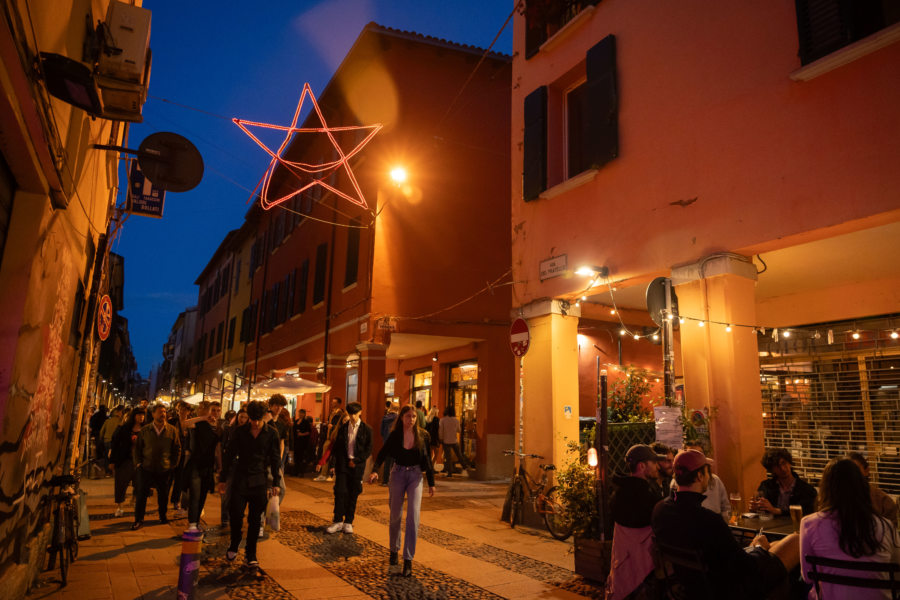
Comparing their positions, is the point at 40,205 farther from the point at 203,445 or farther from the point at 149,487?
the point at 149,487

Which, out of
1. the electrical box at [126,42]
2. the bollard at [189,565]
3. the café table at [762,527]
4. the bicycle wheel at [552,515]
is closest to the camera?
the bollard at [189,565]

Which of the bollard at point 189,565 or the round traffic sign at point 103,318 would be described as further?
the round traffic sign at point 103,318

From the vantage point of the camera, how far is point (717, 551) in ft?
10.8

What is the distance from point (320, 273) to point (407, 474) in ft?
48.2

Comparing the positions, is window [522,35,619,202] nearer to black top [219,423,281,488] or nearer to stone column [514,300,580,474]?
stone column [514,300,580,474]

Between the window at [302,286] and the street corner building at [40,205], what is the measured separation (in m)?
15.5

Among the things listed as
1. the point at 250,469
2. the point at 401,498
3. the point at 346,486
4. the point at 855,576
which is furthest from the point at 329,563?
the point at 855,576

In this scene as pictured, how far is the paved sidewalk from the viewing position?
17.9ft

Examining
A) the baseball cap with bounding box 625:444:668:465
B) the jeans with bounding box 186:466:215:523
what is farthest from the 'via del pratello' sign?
the jeans with bounding box 186:466:215:523

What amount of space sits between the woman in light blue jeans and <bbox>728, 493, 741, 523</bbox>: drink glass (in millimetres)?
2986

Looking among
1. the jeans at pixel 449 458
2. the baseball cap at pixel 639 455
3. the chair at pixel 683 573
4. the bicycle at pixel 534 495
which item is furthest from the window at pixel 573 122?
the jeans at pixel 449 458

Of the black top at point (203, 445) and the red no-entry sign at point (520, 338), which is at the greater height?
the red no-entry sign at point (520, 338)

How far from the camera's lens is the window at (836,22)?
597 centimetres

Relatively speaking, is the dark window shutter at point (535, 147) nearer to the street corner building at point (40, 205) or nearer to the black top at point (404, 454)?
the black top at point (404, 454)
